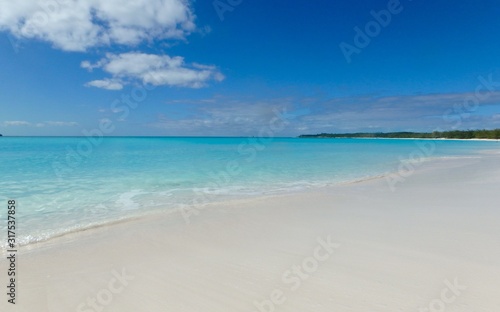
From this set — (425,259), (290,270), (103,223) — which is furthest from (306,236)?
(103,223)

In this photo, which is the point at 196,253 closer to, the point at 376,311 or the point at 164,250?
the point at 164,250

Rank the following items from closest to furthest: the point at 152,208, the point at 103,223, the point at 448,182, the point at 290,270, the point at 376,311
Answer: the point at 376,311
the point at 290,270
the point at 103,223
the point at 152,208
the point at 448,182

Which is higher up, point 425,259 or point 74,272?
point 425,259

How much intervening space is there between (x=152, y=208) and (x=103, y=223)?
1.70m

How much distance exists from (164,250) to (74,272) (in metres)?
1.38

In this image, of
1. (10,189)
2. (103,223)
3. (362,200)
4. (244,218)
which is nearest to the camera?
(103,223)

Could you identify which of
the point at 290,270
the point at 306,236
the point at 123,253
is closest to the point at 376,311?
the point at 290,270

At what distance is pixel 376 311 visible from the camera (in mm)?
3254

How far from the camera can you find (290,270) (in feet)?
14.2

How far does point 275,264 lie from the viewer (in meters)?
4.52

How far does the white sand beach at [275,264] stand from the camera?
3510 millimetres

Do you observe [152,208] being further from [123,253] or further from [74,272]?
[74,272]

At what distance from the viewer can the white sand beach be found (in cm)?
351

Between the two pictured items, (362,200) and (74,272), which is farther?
(362,200)
